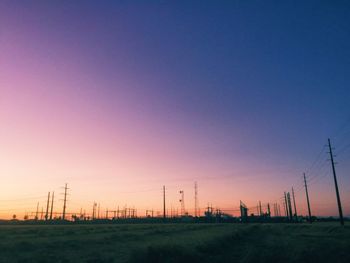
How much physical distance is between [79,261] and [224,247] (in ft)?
49.5

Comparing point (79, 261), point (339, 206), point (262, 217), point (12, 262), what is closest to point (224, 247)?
point (79, 261)

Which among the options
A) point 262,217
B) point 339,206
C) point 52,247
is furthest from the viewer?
point 262,217

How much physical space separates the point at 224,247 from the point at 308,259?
42.1 feet

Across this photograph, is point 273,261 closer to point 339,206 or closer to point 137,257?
point 137,257

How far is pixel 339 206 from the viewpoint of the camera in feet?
187

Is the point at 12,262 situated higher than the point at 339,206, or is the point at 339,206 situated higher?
the point at 339,206

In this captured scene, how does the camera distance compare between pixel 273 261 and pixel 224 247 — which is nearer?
pixel 273 261

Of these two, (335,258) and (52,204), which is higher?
(52,204)

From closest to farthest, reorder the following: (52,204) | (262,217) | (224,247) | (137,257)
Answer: (137,257) → (224,247) → (52,204) → (262,217)

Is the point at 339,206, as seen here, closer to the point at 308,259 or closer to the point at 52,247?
the point at 308,259

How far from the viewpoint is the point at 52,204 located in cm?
11856

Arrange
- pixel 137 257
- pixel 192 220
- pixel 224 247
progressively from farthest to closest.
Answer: pixel 192 220, pixel 224 247, pixel 137 257

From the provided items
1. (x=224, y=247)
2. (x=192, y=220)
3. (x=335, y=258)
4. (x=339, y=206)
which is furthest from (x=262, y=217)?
(x=335, y=258)

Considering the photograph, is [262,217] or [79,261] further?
[262,217]
